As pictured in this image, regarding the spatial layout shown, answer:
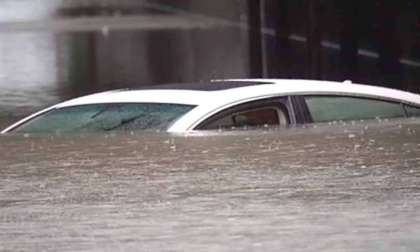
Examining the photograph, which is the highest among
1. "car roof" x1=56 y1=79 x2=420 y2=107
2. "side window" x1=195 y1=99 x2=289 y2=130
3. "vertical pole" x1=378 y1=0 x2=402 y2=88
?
"vertical pole" x1=378 y1=0 x2=402 y2=88

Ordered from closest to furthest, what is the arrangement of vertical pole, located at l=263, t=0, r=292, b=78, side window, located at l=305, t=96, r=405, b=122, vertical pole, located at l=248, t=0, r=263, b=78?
side window, located at l=305, t=96, r=405, b=122 → vertical pole, located at l=263, t=0, r=292, b=78 → vertical pole, located at l=248, t=0, r=263, b=78

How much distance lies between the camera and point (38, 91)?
18391mm

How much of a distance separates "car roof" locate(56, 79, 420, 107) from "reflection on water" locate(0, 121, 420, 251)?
135 centimetres

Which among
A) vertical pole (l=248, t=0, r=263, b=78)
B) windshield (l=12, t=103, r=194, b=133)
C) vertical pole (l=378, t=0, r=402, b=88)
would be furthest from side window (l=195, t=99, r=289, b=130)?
vertical pole (l=248, t=0, r=263, b=78)

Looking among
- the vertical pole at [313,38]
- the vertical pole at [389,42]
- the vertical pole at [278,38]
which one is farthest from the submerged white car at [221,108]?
the vertical pole at [278,38]

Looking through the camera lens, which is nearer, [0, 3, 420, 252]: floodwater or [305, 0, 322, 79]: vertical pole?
[0, 3, 420, 252]: floodwater

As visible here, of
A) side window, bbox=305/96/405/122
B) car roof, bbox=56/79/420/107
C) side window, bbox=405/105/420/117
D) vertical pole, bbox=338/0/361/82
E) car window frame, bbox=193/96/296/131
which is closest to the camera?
car window frame, bbox=193/96/296/131

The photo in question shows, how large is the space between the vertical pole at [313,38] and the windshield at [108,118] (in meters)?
12.2

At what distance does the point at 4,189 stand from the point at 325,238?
1.45 meters

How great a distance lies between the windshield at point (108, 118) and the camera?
281 inches

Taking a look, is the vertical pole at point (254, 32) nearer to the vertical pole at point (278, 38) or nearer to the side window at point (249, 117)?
the vertical pole at point (278, 38)

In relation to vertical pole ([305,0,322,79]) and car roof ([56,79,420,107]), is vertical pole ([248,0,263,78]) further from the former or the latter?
car roof ([56,79,420,107])

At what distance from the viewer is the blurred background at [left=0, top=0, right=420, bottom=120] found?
19.1 meters

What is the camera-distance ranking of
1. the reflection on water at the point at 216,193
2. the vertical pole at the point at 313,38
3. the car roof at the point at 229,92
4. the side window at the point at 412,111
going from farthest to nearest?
the vertical pole at the point at 313,38 < the side window at the point at 412,111 < the car roof at the point at 229,92 < the reflection on water at the point at 216,193
